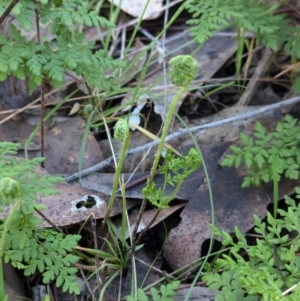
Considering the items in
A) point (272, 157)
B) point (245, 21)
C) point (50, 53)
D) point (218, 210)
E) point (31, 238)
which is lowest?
point (218, 210)

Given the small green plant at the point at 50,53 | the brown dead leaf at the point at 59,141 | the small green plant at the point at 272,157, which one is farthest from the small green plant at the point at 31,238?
the small green plant at the point at 272,157

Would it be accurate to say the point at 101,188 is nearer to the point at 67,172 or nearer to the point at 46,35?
the point at 67,172

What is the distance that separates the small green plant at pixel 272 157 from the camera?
2455mm

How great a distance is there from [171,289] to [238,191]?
2.59ft

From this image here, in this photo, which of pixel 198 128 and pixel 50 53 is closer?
pixel 50 53

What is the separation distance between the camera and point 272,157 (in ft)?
8.08

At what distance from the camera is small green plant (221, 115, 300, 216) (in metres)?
2.46

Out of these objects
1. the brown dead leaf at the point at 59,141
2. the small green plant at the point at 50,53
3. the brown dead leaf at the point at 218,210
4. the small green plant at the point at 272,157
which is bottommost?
the brown dead leaf at the point at 218,210

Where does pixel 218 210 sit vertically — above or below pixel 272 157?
below

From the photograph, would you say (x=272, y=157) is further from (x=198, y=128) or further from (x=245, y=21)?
(x=245, y=21)

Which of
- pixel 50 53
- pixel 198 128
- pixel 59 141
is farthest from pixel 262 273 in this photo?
pixel 59 141

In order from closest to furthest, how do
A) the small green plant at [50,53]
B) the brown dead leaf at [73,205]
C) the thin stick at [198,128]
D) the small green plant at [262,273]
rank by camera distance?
the small green plant at [262,273]
the small green plant at [50,53]
the brown dead leaf at [73,205]
the thin stick at [198,128]

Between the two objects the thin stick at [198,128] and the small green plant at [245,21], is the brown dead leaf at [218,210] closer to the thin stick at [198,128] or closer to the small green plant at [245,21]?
the thin stick at [198,128]

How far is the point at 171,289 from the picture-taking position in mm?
1996
